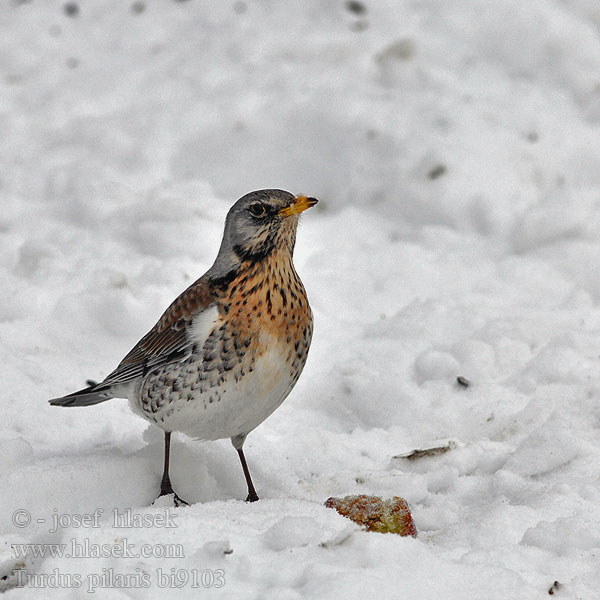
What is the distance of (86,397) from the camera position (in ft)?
18.1

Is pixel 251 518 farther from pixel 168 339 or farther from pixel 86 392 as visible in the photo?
pixel 86 392

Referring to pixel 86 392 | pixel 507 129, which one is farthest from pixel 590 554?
pixel 507 129

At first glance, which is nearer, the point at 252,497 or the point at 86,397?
the point at 252,497

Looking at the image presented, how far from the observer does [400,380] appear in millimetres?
6215

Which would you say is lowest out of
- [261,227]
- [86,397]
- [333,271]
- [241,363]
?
[333,271]

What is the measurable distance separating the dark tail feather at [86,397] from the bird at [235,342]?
181 mm

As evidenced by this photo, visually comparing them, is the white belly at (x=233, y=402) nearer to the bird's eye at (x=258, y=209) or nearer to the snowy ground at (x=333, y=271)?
the snowy ground at (x=333, y=271)

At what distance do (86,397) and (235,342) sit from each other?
117 centimetres

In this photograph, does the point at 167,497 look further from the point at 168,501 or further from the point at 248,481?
the point at 248,481

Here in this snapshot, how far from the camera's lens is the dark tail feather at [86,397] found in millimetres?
5438

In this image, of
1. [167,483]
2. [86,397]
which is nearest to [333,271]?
[86,397]

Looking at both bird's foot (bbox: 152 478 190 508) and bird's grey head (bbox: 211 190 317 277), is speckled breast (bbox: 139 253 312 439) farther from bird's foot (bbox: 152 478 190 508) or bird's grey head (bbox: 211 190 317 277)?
bird's foot (bbox: 152 478 190 508)

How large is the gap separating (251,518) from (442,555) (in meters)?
0.81

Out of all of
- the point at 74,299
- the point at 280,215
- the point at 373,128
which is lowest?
the point at 74,299
